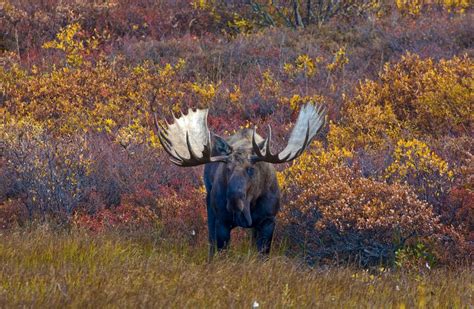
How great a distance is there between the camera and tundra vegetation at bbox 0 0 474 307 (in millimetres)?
6582

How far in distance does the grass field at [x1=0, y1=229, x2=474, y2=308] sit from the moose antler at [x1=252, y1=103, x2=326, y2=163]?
94 centimetres

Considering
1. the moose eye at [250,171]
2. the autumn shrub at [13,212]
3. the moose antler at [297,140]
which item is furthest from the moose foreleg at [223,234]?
the autumn shrub at [13,212]

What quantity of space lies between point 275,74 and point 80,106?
13.3 ft

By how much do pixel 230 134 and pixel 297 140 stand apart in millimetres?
5070

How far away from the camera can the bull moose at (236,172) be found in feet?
26.6

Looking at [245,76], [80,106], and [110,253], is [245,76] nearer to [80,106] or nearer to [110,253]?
[80,106]

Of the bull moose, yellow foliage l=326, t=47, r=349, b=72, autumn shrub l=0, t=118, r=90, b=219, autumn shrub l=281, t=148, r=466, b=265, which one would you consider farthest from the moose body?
yellow foliage l=326, t=47, r=349, b=72

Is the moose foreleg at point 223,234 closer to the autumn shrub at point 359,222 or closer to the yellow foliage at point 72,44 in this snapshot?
the autumn shrub at point 359,222

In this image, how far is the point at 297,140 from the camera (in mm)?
9016

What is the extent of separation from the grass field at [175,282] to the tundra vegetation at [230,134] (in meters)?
0.03

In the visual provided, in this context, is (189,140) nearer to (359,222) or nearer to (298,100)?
(359,222)

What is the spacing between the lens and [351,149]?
12.6 metres

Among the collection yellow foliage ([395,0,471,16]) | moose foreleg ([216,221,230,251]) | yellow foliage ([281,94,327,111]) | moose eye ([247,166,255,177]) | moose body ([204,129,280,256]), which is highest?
moose eye ([247,166,255,177])

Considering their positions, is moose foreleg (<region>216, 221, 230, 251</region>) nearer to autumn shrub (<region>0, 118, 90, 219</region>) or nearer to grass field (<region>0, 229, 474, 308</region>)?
grass field (<region>0, 229, 474, 308</region>)
